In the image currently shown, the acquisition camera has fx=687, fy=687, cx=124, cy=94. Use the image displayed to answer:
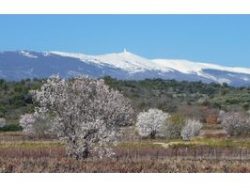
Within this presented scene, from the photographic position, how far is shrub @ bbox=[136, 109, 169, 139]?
5766 cm

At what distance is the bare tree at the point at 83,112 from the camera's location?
23688 mm

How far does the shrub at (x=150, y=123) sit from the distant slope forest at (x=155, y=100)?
420 cm

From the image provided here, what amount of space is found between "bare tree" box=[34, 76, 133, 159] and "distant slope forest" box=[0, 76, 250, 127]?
32.8 metres

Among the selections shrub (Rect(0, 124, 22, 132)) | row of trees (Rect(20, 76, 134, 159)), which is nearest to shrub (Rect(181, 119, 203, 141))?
shrub (Rect(0, 124, 22, 132))

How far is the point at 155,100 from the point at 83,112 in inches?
2431

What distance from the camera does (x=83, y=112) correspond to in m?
23.9

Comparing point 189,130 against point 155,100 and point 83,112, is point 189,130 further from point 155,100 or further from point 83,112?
point 83,112

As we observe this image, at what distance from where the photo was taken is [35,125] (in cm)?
5416

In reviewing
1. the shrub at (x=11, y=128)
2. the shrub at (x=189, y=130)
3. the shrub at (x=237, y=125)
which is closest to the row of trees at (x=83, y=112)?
the shrub at (x=189, y=130)

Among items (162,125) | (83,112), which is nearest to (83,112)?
(83,112)

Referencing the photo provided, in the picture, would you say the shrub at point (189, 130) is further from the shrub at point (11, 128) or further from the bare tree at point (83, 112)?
the bare tree at point (83, 112)
